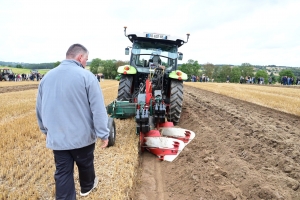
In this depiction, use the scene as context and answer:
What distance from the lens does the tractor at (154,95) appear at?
4.09 m

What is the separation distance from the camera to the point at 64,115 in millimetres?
2062

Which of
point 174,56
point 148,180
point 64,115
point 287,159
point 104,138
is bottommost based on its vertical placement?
point 148,180

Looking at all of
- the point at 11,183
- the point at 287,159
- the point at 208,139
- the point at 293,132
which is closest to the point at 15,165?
the point at 11,183

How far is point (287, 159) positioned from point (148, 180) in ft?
6.90

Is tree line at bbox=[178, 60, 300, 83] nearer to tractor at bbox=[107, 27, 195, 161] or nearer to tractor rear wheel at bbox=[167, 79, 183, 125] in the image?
tractor at bbox=[107, 27, 195, 161]

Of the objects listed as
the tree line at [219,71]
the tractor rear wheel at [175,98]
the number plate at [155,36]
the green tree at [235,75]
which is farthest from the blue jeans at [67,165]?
the green tree at [235,75]

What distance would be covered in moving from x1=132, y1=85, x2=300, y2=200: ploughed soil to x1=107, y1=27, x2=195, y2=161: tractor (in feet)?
0.93

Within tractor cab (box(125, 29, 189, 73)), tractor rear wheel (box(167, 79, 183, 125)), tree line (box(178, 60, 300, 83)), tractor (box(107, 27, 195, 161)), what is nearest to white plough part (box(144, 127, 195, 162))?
tractor (box(107, 27, 195, 161))

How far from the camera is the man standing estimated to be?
2039mm

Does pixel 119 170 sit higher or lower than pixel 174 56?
lower

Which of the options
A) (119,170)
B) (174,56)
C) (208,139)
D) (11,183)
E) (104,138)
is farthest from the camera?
(174,56)

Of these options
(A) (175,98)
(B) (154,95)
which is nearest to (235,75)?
(A) (175,98)

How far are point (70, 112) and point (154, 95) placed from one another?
304 cm

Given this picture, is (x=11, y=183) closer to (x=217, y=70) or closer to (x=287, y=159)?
(x=287, y=159)
